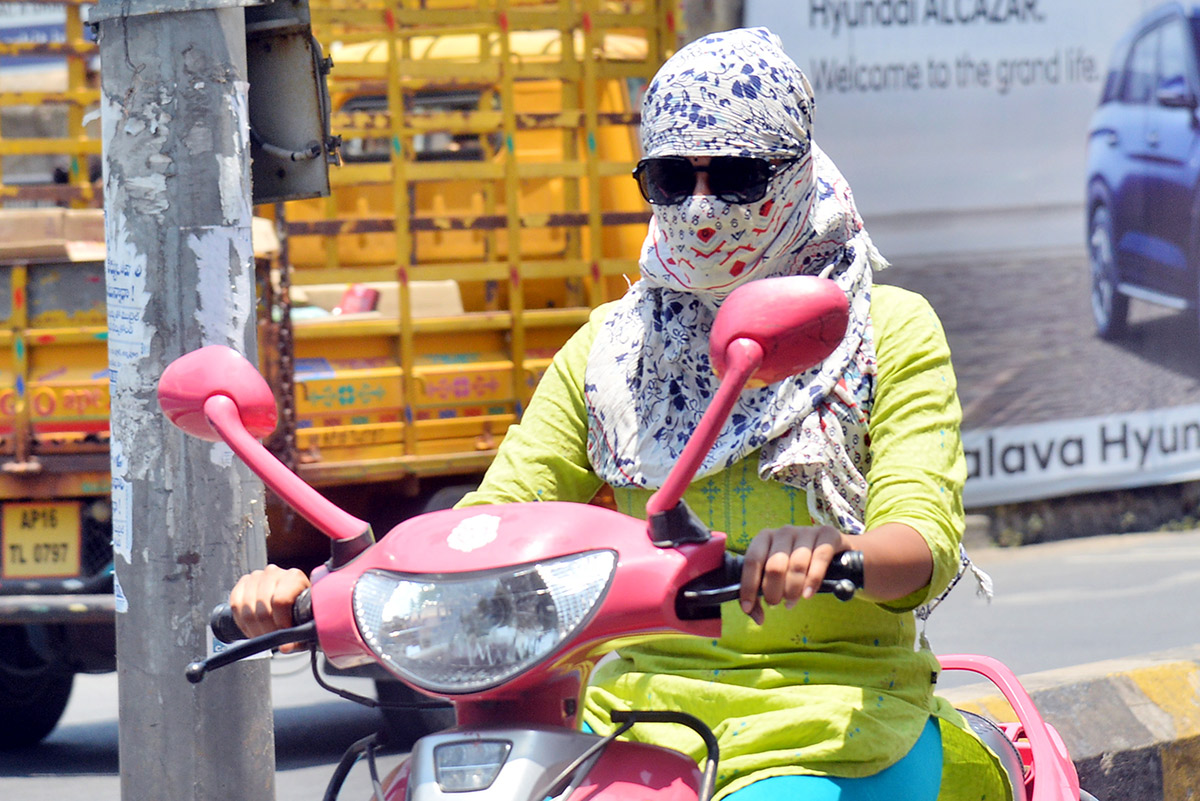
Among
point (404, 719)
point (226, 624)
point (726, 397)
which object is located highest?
point (726, 397)

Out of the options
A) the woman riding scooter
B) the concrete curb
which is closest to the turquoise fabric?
the woman riding scooter

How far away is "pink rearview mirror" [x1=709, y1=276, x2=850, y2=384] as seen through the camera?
4.90 ft

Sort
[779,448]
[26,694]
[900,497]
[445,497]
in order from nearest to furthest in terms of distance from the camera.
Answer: [900,497] → [779,448] → [445,497] → [26,694]

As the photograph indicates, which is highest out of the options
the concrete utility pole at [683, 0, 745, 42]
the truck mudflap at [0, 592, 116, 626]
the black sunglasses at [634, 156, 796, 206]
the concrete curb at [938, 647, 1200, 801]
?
the concrete utility pole at [683, 0, 745, 42]

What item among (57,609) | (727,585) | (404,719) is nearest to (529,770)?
(727,585)

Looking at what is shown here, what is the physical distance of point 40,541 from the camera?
5488 millimetres

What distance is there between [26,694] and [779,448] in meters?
4.85

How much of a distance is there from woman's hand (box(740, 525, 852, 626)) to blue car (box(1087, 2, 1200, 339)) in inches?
370

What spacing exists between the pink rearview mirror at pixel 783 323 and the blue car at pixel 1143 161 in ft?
31.0

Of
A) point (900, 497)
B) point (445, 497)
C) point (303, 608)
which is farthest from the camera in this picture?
point (445, 497)

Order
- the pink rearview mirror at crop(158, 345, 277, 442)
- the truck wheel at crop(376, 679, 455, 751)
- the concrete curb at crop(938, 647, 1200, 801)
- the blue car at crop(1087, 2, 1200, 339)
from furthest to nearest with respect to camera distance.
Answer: the blue car at crop(1087, 2, 1200, 339)
the truck wheel at crop(376, 679, 455, 751)
the concrete curb at crop(938, 647, 1200, 801)
the pink rearview mirror at crop(158, 345, 277, 442)

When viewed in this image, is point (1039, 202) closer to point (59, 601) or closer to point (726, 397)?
point (59, 601)

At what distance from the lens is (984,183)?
32.8ft

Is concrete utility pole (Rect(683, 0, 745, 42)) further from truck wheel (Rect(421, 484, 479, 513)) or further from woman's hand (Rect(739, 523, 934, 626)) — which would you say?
woman's hand (Rect(739, 523, 934, 626))
